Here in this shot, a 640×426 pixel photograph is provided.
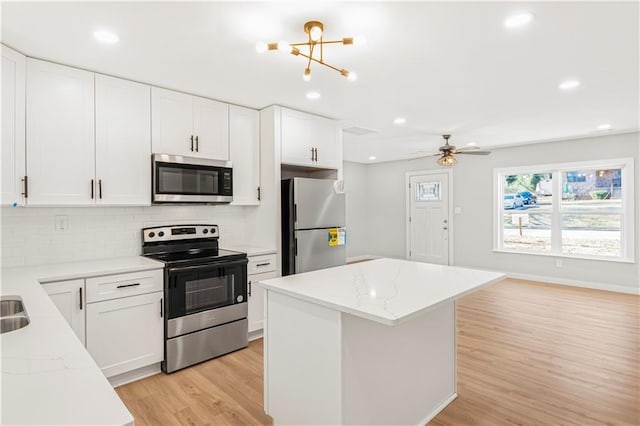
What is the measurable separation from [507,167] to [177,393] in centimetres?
619

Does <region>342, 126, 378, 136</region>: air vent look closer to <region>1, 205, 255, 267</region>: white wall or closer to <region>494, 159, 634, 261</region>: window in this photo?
<region>1, 205, 255, 267</region>: white wall

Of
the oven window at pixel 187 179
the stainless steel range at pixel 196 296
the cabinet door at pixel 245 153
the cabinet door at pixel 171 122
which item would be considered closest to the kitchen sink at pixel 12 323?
the stainless steel range at pixel 196 296

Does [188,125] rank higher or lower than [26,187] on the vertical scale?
higher

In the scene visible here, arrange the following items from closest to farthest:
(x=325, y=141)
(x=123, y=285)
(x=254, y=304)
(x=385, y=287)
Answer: (x=385, y=287) < (x=123, y=285) < (x=254, y=304) < (x=325, y=141)

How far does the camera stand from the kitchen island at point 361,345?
1681 mm

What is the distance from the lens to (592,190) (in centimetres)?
559

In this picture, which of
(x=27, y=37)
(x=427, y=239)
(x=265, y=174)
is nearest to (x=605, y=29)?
(x=265, y=174)

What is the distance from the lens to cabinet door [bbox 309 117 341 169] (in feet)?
13.3

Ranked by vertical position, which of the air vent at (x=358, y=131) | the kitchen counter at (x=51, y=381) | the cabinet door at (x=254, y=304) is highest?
the air vent at (x=358, y=131)

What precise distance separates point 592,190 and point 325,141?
4496mm

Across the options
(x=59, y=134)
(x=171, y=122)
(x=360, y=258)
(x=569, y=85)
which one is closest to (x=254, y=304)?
(x=171, y=122)

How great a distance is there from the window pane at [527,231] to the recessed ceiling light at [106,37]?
645 centimetres

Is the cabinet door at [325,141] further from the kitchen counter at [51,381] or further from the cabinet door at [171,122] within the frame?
the kitchen counter at [51,381]

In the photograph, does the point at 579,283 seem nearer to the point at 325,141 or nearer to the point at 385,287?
the point at 325,141
